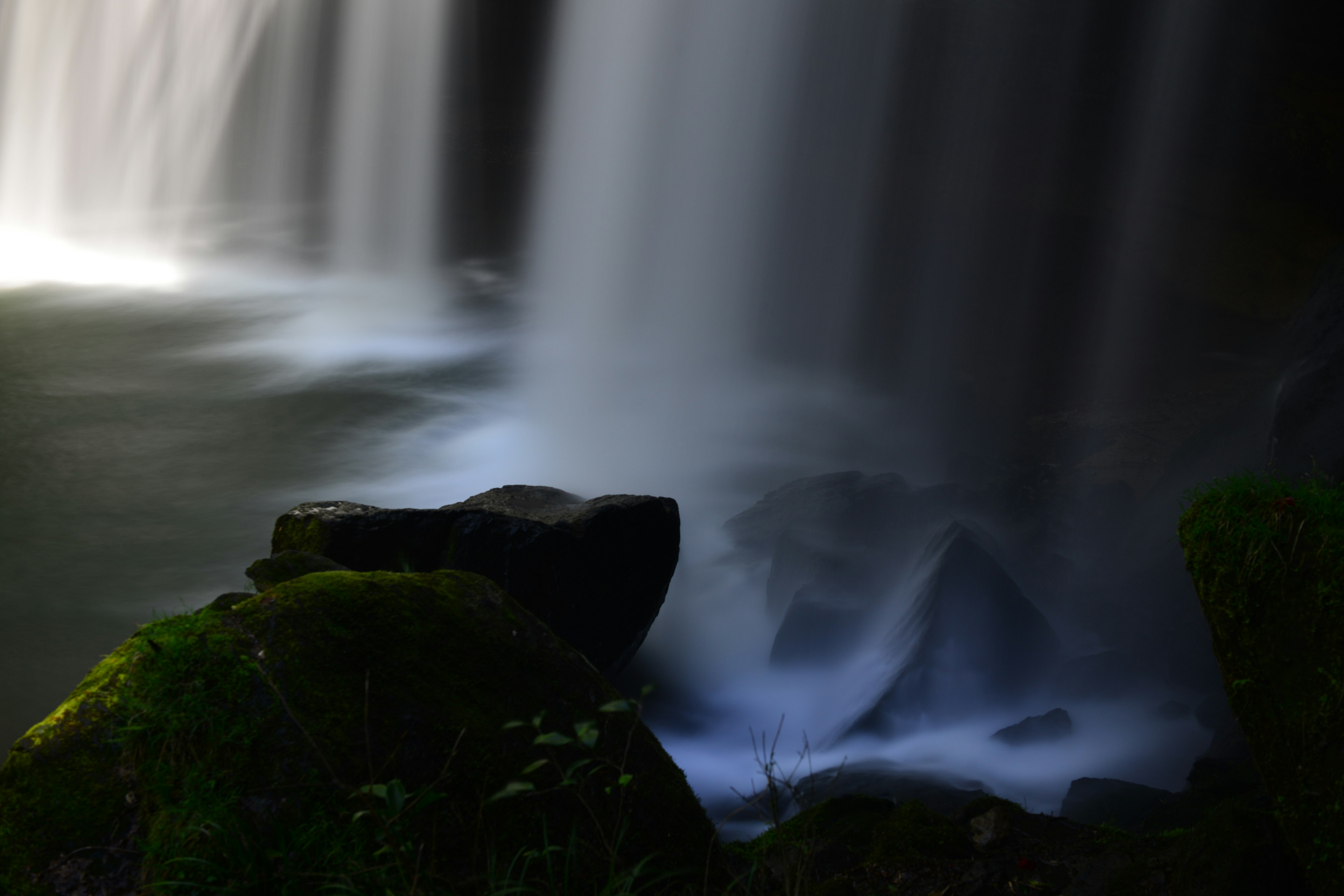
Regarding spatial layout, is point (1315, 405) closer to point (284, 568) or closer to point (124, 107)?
point (284, 568)

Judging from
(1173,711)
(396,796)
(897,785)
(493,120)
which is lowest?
(396,796)

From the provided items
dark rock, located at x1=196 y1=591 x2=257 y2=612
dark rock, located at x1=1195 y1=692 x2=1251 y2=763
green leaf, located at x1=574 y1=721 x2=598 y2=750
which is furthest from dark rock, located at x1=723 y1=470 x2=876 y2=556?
green leaf, located at x1=574 y1=721 x2=598 y2=750

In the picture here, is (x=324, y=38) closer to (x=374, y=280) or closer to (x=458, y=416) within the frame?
(x=374, y=280)

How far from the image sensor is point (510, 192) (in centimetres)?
1770

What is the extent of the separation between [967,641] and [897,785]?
1555 mm

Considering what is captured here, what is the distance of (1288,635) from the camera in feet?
8.10

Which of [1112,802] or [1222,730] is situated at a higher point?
[1222,730]

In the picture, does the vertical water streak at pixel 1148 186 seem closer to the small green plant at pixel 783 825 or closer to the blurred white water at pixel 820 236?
the blurred white water at pixel 820 236

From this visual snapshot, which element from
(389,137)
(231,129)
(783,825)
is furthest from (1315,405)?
(231,129)

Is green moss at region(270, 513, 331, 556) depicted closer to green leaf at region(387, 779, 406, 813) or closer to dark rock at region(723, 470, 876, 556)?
green leaf at region(387, 779, 406, 813)

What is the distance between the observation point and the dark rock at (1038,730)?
5.68m

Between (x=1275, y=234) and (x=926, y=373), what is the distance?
12.9 feet

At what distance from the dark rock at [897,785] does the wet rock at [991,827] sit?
1.02 m

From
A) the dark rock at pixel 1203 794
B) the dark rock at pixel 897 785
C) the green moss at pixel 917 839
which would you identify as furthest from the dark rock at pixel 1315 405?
the green moss at pixel 917 839
